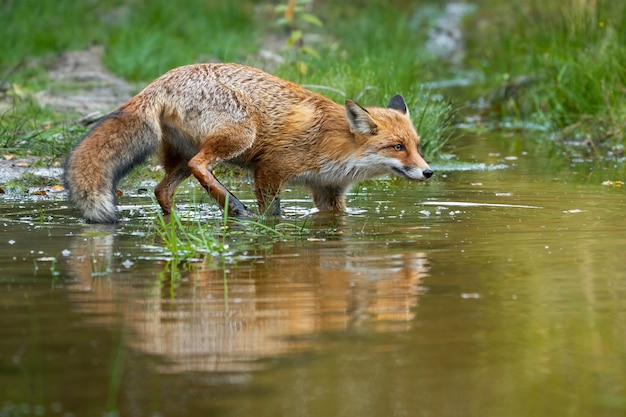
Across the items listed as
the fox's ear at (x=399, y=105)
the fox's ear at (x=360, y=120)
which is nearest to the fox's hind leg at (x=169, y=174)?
the fox's ear at (x=360, y=120)

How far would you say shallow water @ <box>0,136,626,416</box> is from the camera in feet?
11.7

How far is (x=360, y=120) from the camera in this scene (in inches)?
321

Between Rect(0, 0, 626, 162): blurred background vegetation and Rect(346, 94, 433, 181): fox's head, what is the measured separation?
2.19 meters

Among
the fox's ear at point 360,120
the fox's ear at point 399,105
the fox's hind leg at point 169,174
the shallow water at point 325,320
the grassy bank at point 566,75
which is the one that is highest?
the grassy bank at point 566,75

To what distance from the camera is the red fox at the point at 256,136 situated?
7867 millimetres

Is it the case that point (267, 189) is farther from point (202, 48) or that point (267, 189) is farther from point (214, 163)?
point (202, 48)

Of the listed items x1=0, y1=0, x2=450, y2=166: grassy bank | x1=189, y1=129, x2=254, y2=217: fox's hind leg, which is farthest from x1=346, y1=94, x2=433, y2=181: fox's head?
x1=0, y1=0, x2=450, y2=166: grassy bank

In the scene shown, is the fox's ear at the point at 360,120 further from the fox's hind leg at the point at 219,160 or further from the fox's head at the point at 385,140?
the fox's hind leg at the point at 219,160

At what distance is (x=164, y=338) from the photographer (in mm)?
4191

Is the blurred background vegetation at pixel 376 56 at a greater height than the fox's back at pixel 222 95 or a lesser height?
greater

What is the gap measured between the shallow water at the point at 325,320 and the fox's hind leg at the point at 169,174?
1.20 meters

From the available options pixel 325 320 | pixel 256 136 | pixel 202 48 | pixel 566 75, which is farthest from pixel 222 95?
pixel 202 48

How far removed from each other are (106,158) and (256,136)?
1.25m

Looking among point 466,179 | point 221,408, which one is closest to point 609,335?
point 221,408
